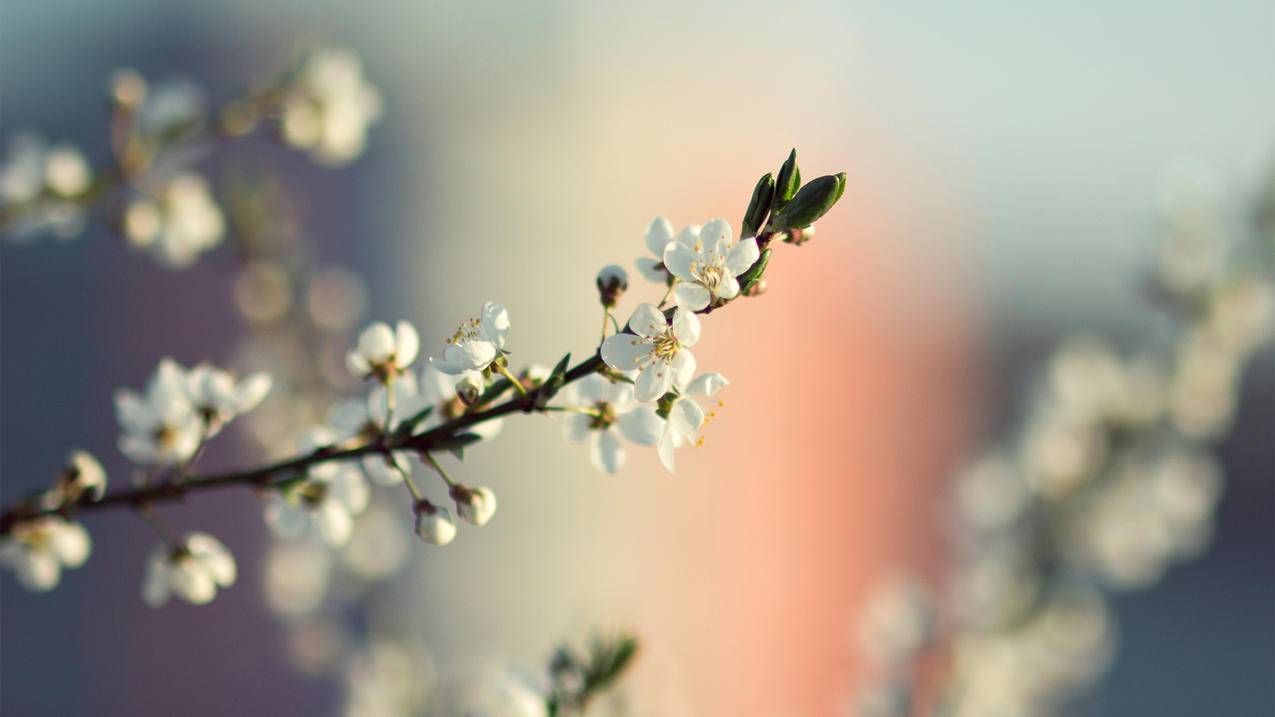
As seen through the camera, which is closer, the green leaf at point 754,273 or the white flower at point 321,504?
the green leaf at point 754,273

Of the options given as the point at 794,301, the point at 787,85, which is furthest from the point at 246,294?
the point at 787,85

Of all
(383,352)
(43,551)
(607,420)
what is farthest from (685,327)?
(43,551)

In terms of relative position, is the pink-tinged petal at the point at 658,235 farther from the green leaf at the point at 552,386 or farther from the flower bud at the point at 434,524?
the flower bud at the point at 434,524

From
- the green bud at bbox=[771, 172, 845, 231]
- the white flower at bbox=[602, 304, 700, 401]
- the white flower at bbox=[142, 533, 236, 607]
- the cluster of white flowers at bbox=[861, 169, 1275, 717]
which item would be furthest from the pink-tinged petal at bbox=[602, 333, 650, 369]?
the cluster of white flowers at bbox=[861, 169, 1275, 717]

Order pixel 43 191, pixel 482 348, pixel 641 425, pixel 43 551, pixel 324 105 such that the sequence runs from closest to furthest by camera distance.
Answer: pixel 482 348 → pixel 641 425 → pixel 43 551 → pixel 43 191 → pixel 324 105

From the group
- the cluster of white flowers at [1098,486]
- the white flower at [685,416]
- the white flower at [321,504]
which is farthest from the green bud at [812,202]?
the cluster of white flowers at [1098,486]

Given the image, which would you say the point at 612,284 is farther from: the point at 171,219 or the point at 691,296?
the point at 171,219

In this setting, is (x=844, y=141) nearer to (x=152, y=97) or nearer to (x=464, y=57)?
(x=464, y=57)
